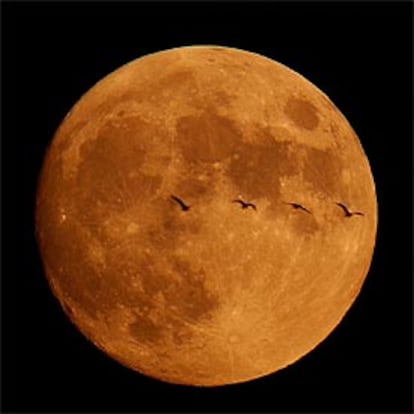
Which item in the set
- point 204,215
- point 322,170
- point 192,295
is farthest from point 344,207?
point 192,295

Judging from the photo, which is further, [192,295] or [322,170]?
[322,170]

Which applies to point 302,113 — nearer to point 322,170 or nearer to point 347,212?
point 322,170

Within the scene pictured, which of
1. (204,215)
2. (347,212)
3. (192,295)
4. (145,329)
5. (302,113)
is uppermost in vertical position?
(302,113)

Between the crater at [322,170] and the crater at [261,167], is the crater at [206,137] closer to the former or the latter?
the crater at [261,167]

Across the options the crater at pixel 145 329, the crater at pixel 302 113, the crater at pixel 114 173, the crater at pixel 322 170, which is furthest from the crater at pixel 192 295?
the crater at pixel 302 113

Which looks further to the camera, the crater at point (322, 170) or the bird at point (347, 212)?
the bird at point (347, 212)

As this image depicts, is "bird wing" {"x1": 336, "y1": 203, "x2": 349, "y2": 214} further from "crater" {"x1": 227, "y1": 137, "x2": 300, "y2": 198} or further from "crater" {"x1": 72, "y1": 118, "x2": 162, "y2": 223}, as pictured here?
"crater" {"x1": 72, "y1": 118, "x2": 162, "y2": 223}

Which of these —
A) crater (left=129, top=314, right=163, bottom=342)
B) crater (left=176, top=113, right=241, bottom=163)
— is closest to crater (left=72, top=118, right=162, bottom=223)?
crater (left=176, top=113, right=241, bottom=163)
